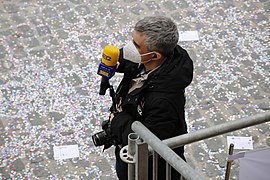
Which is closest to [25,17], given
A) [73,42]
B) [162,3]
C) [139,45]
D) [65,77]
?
[73,42]

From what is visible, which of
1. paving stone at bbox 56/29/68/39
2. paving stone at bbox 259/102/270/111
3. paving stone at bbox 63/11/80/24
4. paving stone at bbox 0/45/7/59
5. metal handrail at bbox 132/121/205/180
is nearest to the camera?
metal handrail at bbox 132/121/205/180

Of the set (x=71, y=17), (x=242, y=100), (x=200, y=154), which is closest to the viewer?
(x=200, y=154)

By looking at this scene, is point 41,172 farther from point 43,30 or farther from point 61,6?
point 61,6

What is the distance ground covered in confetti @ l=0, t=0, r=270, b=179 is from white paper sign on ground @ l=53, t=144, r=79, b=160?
0.17 feet

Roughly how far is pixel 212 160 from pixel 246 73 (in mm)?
1521

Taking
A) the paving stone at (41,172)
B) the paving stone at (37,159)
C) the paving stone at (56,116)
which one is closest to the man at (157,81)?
the paving stone at (41,172)

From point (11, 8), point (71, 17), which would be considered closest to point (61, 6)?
point (71, 17)

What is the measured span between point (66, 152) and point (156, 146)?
319cm

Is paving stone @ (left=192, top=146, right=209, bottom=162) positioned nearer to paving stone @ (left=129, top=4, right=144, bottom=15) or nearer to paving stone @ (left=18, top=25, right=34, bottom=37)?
paving stone @ (left=129, top=4, right=144, bottom=15)

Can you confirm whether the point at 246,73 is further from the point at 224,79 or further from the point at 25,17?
the point at 25,17

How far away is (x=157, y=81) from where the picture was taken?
12.3 feet

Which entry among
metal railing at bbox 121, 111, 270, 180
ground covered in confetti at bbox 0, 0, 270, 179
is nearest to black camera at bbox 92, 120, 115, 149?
metal railing at bbox 121, 111, 270, 180

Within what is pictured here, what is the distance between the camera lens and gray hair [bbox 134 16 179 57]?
12.3 ft

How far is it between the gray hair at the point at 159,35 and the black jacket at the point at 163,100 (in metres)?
0.11
